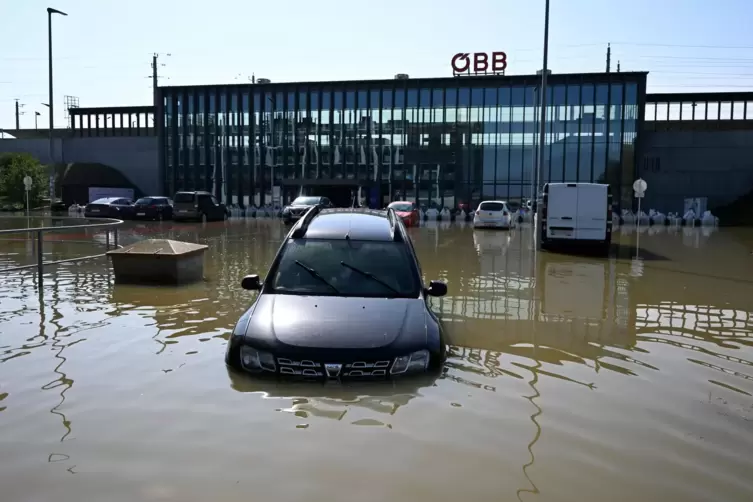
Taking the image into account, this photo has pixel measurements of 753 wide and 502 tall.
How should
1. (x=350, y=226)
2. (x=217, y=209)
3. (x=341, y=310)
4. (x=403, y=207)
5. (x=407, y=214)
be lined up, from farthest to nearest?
(x=217, y=209) < (x=403, y=207) < (x=407, y=214) < (x=350, y=226) < (x=341, y=310)

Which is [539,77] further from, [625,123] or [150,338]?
[150,338]

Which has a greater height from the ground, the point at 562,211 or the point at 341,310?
the point at 562,211

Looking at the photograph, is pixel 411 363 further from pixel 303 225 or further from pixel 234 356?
pixel 303 225

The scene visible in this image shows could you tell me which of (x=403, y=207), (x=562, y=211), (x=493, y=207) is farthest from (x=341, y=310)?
(x=403, y=207)

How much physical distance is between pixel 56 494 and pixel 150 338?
4115 mm

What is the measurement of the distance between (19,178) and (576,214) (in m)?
39.5

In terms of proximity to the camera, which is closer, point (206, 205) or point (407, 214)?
point (407, 214)

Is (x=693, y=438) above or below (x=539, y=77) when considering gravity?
below

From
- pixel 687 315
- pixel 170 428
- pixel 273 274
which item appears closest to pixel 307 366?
pixel 170 428

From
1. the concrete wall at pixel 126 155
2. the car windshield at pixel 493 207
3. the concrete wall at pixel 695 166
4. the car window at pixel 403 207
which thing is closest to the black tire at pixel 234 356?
the car windshield at pixel 493 207

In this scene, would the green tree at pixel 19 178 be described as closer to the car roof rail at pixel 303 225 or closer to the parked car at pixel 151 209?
the parked car at pixel 151 209

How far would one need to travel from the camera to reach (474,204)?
56.7 meters

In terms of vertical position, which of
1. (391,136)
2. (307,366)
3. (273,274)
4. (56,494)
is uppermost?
(391,136)

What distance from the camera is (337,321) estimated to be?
231 inches
